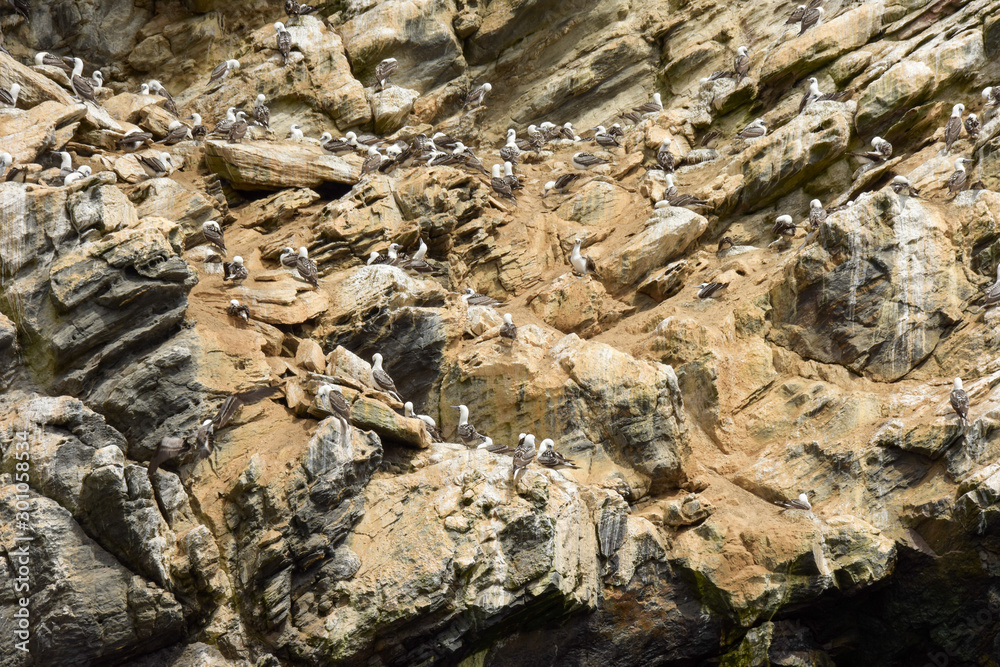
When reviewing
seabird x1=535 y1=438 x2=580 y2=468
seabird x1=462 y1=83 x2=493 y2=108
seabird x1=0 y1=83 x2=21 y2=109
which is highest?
seabird x1=0 y1=83 x2=21 y2=109

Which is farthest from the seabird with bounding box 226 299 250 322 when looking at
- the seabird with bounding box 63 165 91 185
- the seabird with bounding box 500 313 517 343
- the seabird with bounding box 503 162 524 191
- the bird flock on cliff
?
the seabird with bounding box 503 162 524 191

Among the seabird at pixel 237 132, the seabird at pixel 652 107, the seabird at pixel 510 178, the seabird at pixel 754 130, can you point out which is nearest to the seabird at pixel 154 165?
the seabird at pixel 237 132

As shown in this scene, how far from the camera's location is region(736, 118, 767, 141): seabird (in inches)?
814

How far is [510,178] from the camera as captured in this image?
20953mm

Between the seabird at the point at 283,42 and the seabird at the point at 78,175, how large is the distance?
8361 millimetres

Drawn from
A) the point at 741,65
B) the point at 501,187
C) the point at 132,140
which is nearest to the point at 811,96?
the point at 741,65

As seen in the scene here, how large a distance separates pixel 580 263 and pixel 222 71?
1145cm

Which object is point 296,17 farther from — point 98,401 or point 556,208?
point 98,401

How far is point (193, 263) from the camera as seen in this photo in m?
16.7

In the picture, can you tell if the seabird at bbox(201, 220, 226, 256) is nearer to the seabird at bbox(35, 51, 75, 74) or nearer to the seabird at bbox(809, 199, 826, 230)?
the seabird at bbox(35, 51, 75, 74)

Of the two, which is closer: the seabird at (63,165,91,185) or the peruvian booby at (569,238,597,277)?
the seabird at (63,165,91,185)

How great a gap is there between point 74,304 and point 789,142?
47.1 ft

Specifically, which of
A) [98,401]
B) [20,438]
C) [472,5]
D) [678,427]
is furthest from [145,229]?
[472,5]

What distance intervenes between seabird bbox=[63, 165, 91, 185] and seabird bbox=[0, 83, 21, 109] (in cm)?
310
